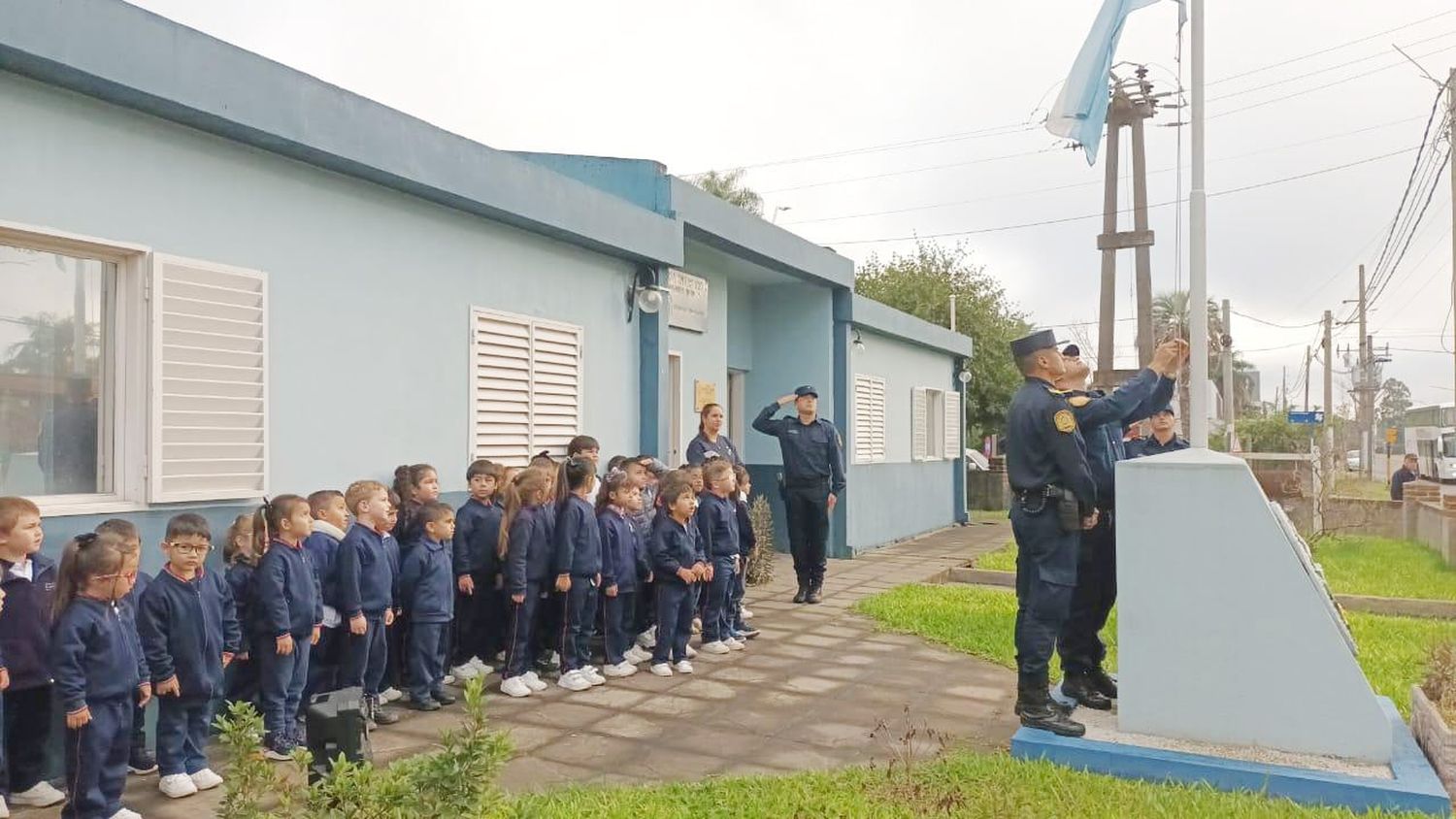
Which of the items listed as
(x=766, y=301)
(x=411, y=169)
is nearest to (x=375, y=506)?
(x=411, y=169)

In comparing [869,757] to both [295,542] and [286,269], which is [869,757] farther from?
[286,269]

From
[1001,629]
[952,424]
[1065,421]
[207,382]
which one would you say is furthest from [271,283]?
[952,424]

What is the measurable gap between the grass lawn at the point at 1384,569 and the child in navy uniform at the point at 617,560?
7.12m

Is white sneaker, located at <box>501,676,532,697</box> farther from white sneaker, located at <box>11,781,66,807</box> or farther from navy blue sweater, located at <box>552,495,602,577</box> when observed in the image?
white sneaker, located at <box>11,781,66,807</box>

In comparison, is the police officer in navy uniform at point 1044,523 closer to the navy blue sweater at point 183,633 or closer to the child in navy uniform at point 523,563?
the child in navy uniform at point 523,563

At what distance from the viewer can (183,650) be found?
4.29m

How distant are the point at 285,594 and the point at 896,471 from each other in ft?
36.1

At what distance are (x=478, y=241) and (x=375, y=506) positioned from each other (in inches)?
96.3

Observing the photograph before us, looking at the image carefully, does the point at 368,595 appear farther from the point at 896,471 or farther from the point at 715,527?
the point at 896,471

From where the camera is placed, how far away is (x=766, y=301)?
12.9 meters

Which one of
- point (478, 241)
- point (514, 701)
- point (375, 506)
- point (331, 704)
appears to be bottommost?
point (514, 701)

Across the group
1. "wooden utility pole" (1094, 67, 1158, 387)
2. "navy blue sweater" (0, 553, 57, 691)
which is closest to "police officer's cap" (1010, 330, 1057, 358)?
"navy blue sweater" (0, 553, 57, 691)

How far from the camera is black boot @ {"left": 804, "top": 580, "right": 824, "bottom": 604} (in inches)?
364

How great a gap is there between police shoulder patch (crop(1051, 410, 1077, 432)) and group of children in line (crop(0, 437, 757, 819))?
8.67 ft
